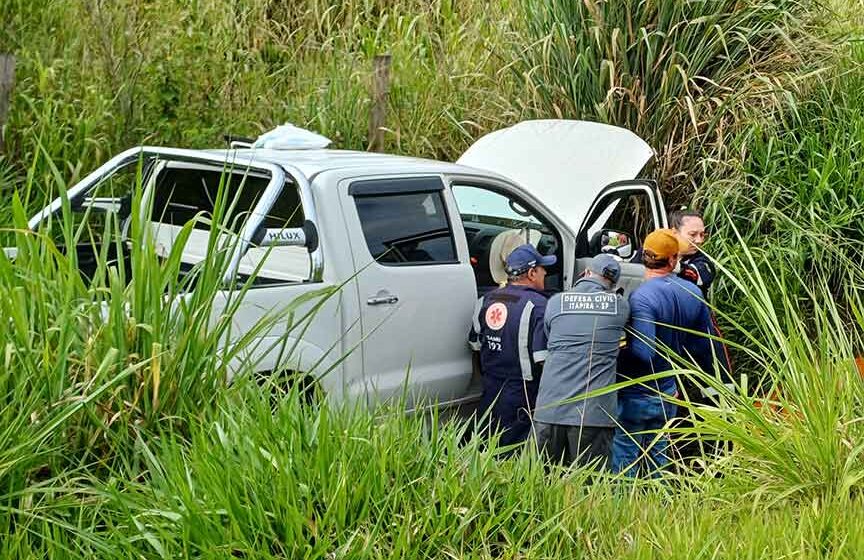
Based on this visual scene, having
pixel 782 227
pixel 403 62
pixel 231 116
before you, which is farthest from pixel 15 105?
pixel 782 227

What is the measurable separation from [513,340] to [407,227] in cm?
78

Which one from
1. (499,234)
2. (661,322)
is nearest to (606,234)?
(499,234)

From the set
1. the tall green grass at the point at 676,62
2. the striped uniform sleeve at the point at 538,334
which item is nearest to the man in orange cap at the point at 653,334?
the striped uniform sleeve at the point at 538,334

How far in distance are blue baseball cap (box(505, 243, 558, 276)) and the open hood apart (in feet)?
2.98

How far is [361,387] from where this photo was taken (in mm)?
5652

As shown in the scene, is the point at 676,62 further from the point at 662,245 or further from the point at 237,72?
the point at 237,72

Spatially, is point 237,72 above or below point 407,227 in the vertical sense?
above

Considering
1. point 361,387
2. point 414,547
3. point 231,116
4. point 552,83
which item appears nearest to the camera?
point 414,547

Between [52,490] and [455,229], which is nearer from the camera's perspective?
[52,490]

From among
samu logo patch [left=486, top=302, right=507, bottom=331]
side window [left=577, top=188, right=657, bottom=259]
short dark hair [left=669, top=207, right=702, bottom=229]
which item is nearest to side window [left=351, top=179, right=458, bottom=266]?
samu logo patch [left=486, top=302, right=507, bottom=331]

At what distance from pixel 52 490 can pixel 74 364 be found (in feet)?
1.48

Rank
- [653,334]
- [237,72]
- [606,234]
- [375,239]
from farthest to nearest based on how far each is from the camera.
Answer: [237,72] < [606,234] < [653,334] < [375,239]

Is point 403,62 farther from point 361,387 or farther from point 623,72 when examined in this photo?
point 361,387

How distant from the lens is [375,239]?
5.86 metres
